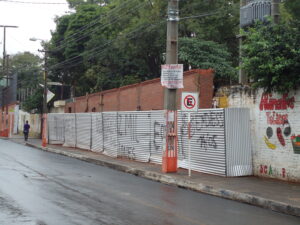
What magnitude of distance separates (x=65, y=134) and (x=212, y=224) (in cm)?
2423

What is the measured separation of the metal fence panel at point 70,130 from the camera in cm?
2881

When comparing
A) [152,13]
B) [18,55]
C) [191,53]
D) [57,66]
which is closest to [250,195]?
[191,53]

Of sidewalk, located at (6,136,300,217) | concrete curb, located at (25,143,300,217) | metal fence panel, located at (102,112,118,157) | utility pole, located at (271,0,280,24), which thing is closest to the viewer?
concrete curb, located at (25,143,300,217)

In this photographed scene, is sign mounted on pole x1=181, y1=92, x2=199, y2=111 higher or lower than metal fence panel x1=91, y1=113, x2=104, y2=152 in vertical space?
higher

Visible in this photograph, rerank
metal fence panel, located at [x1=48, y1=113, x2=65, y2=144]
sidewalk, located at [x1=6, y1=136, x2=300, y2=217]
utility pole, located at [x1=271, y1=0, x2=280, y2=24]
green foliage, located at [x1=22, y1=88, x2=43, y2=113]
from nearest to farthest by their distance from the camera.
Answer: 1. sidewalk, located at [x1=6, y1=136, x2=300, y2=217]
2. utility pole, located at [x1=271, y1=0, x2=280, y2=24]
3. metal fence panel, located at [x1=48, y1=113, x2=65, y2=144]
4. green foliage, located at [x1=22, y1=88, x2=43, y2=113]

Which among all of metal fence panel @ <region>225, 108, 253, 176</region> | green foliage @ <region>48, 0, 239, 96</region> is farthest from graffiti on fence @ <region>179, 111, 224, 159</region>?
green foliage @ <region>48, 0, 239, 96</region>

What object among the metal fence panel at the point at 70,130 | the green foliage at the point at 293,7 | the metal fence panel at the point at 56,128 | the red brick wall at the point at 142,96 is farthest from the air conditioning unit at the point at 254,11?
the metal fence panel at the point at 56,128

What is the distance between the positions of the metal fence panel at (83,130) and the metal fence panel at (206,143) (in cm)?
1069

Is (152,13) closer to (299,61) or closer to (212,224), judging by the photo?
(299,61)

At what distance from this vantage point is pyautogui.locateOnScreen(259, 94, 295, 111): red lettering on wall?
12594mm

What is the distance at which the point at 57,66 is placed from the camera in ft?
142

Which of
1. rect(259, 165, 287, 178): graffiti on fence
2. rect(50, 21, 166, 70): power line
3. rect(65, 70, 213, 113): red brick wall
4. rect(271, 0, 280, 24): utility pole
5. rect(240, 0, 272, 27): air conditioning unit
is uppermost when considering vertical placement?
rect(50, 21, 166, 70): power line

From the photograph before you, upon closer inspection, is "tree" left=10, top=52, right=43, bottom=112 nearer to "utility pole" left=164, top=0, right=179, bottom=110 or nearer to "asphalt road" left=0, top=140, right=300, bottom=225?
"utility pole" left=164, top=0, right=179, bottom=110

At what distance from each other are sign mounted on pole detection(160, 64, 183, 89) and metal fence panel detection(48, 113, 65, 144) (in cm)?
1819
